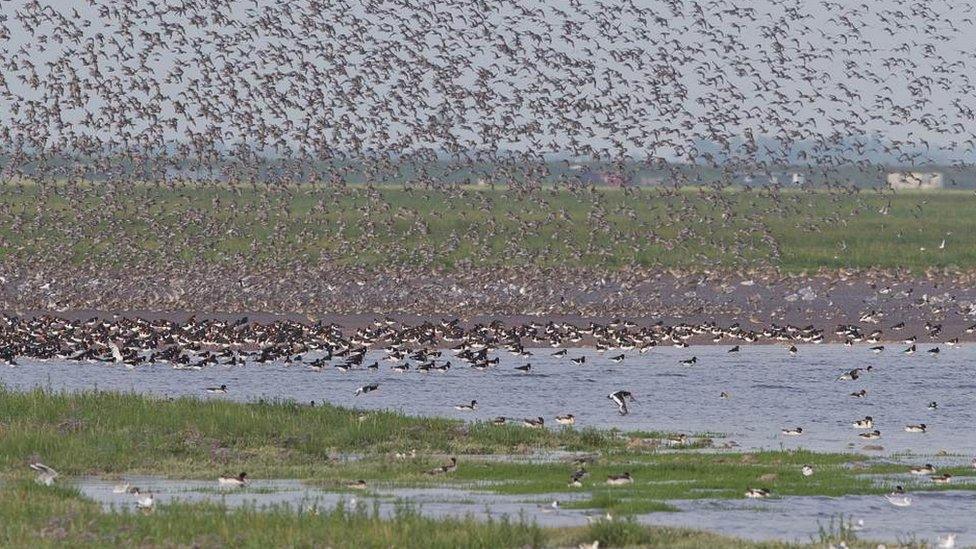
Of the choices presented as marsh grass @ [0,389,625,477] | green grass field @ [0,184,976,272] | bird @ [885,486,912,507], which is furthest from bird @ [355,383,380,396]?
green grass field @ [0,184,976,272]

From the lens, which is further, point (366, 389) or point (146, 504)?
point (366, 389)

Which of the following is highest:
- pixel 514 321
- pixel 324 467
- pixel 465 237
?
pixel 465 237

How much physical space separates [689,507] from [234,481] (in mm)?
6744

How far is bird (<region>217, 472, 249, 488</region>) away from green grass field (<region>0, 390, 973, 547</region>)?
46.8 inches

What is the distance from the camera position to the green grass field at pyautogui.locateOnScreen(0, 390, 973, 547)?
19.7 metres

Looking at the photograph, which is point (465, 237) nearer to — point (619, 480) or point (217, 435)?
point (217, 435)

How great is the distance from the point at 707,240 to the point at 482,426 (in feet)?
173

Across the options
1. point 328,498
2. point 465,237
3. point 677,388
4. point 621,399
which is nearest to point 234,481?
point 328,498

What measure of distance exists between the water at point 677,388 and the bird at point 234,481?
30.5 ft

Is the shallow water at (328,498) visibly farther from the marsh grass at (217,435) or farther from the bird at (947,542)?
the bird at (947,542)

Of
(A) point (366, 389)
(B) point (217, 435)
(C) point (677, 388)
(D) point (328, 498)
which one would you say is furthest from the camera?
(C) point (677, 388)

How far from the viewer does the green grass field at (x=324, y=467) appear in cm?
1972

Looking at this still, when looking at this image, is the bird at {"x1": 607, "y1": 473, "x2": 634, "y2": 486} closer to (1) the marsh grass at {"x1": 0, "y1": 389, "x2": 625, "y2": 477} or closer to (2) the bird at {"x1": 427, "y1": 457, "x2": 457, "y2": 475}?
(2) the bird at {"x1": 427, "y1": 457, "x2": 457, "y2": 475}

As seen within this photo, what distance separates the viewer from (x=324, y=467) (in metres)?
27.9
